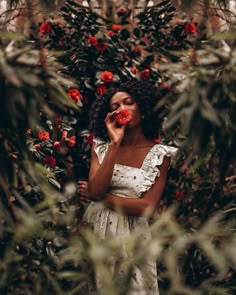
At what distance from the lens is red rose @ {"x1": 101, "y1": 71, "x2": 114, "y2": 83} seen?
385 centimetres

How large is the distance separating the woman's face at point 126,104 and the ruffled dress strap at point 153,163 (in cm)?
16

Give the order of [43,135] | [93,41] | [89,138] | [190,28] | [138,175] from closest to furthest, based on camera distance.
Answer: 1. [138,175]
2. [43,135]
3. [89,138]
4. [93,41]
5. [190,28]

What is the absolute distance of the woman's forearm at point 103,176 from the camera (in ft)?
9.71

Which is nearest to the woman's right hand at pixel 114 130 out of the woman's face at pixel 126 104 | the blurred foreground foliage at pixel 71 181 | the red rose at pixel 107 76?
the woman's face at pixel 126 104

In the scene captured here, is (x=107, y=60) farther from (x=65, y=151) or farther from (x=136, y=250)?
(x=136, y=250)

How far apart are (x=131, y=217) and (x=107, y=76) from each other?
3.30 feet

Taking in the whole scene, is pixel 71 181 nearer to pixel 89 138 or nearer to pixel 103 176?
pixel 89 138

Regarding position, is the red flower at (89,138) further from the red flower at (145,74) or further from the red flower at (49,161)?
the red flower at (145,74)

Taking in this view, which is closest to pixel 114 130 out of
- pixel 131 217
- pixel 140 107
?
pixel 140 107

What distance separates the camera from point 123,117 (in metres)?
3.03

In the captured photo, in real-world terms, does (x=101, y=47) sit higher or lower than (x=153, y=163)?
higher

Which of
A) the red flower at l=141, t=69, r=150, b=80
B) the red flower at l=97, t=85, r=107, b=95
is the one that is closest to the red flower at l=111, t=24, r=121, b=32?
the red flower at l=141, t=69, r=150, b=80

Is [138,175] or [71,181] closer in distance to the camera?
[138,175]

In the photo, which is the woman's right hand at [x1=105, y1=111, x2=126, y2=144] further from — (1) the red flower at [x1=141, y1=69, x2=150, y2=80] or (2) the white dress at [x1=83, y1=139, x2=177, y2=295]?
(1) the red flower at [x1=141, y1=69, x2=150, y2=80]
